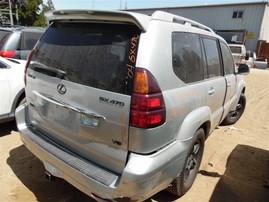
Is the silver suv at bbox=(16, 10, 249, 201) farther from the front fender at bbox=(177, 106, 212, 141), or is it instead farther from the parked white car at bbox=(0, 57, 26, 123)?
the parked white car at bbox=(0, 57, 26, 123)

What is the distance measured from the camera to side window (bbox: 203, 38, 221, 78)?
3433mm

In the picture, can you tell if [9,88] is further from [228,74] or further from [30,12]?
[30,12]

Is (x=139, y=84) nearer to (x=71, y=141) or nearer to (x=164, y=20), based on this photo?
(x=164, y=20)

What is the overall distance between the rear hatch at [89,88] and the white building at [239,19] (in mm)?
27844

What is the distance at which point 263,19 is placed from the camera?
27.3 m

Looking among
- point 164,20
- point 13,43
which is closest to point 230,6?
point 13,43

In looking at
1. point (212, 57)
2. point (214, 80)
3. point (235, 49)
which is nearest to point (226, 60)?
point (212, 57)

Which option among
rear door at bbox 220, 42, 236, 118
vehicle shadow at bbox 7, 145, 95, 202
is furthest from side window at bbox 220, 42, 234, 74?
vehicle shadow at bbox 7, 145, 95, 202

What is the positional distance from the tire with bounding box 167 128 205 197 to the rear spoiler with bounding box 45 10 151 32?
1.41m

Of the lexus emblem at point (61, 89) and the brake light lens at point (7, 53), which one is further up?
the lexus emblem at point (61, 89)

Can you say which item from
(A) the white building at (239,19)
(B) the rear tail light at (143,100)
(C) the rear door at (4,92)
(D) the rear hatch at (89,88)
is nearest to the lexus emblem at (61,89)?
(D) the rear hatch at (89,88)

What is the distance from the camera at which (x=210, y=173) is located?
3898 mm

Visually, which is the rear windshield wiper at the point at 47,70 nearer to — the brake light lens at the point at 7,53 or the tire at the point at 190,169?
the tire at the point at 190,169

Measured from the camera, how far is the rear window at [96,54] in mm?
2207
